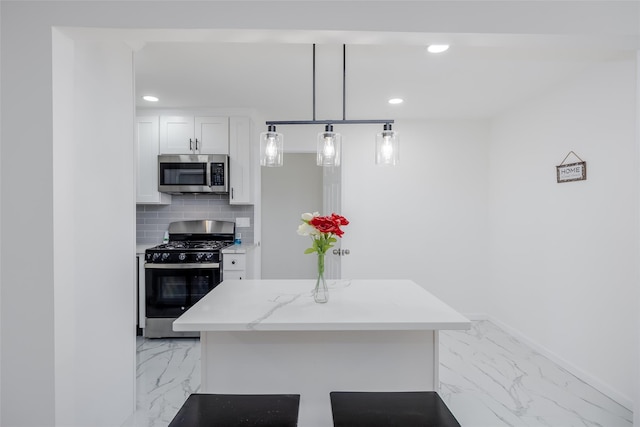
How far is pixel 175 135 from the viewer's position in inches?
146

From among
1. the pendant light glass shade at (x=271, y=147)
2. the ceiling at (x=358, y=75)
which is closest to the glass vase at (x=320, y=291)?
the pendant light glass shade at (x=271, y=147)

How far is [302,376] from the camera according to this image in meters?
1.70

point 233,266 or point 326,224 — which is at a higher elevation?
point 326,224

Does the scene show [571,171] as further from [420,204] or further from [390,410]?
[390,410]

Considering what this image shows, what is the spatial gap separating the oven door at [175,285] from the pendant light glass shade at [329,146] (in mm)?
1906

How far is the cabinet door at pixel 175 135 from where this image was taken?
146 inches

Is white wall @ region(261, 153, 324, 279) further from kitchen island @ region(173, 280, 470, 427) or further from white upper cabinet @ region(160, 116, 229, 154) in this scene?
kitchen island @ region(173, 280, 470, 427)

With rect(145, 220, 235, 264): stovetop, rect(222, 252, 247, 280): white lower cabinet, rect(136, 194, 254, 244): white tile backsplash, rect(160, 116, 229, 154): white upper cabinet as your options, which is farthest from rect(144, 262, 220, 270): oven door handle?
rect(160, 116, 229, 154): white upper cabinet

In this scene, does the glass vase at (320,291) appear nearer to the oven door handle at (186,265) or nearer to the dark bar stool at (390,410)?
the dark bar stool at (390,410)

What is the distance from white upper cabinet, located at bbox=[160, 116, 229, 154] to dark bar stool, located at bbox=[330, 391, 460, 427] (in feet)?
9.74

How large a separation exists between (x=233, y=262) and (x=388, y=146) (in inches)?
83.7

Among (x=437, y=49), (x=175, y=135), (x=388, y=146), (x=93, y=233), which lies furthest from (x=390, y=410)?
(x=175, y=135)

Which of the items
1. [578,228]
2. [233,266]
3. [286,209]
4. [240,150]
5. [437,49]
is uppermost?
[437,49]

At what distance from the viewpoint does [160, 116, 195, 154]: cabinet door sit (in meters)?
3.71
